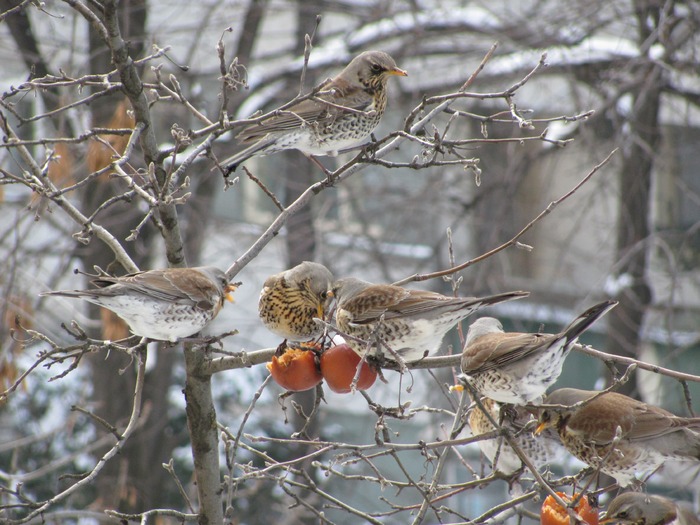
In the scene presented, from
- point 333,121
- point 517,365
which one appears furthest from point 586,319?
point 333,121

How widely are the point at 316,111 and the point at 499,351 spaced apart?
1552mm

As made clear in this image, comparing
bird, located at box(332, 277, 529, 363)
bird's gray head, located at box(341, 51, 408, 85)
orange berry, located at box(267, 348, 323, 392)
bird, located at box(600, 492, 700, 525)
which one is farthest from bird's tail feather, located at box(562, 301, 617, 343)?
bird's gray head, located at box(341, 51, 408, 85)

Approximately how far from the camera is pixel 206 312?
390 cm

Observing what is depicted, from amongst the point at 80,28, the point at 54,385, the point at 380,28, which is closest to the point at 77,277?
the point at 54,385

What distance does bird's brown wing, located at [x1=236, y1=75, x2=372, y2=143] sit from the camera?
3915mm

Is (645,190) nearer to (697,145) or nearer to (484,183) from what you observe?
(697,145)

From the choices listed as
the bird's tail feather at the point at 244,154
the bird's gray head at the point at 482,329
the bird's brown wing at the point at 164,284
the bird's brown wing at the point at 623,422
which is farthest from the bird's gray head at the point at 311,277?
the bird's brown wing at the point at 623,422

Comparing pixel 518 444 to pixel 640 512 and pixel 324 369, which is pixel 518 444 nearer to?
pixel 640 512

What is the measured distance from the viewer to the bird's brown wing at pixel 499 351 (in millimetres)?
3486

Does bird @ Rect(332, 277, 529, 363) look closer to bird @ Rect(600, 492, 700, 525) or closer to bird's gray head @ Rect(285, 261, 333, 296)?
bird's gray head @ Rect(285, 261, 333, 296)

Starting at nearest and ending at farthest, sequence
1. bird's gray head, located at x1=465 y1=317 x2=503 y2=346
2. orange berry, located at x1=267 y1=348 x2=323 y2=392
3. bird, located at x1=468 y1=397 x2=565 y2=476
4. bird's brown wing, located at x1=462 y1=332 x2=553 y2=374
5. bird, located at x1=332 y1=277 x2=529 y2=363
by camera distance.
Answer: orange berry, located at x1=267 y1=348 x2=323 y2=392 < bird's brown wing, located at x1=462 y1=332 x2=553 y2=374 < bird, located at x1=332 y1=277 x2=529 y2=363 < bird's gray head, located at x1=465 y1=317 x2=503 y2=346 < bird, located at x1=468 y1=397 x2=565 y2=476

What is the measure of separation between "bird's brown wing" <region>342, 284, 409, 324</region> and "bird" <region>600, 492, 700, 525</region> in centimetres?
113

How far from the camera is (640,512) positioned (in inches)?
127

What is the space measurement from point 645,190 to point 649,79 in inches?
35.5
